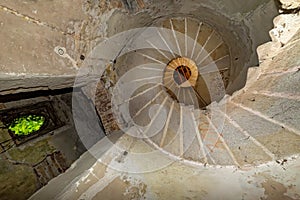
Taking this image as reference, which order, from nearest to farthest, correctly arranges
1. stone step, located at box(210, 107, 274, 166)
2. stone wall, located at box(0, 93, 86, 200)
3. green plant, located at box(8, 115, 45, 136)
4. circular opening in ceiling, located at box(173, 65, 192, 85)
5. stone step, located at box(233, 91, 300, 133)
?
stone step, located at box(233, 91, 300, 133) < stone step, located at box(210, 107, 274, 166) < stone wall, located at box(0, 93, 86, 200) < green plant, located at box(8, 115, 45, 136) < circular opening in ceiling, located at box(173, 65, 192, 85)

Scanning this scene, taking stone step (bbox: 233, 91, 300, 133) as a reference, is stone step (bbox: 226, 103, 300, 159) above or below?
below

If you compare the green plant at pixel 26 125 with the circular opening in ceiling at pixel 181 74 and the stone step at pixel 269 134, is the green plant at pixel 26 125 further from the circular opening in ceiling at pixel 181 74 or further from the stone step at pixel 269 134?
the stone step at pixel 269 134

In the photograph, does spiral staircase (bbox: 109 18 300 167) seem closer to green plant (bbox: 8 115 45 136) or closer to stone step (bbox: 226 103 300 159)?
stone step (bbox: 226 103 300 159)

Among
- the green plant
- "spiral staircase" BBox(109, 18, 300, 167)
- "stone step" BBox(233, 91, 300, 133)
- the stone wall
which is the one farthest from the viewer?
the green plant

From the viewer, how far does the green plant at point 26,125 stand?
364 cm

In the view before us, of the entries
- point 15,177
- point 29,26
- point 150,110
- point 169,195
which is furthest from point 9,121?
point 169,195

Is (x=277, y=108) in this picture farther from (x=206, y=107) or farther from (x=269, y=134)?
(x=206, y=107)

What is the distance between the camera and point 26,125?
Result: 3.72 meters

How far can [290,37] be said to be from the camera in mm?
1943

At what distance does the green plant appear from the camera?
3.64 m

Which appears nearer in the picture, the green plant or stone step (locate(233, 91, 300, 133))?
stone step (locate(233, 91, 300, 133))

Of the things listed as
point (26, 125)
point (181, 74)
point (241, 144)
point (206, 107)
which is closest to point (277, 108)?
point (241, 144)

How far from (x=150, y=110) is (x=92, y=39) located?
1257mm

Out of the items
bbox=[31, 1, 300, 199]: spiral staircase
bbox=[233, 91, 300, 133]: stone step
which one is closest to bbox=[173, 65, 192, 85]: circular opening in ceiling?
bbox=[31, 1, 300, 199]: spiral staircase
